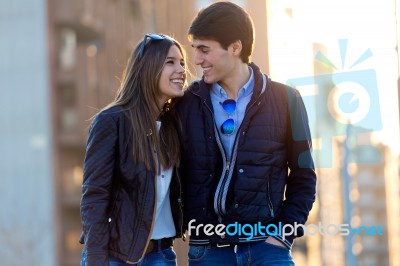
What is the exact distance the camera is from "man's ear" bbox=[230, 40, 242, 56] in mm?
5410

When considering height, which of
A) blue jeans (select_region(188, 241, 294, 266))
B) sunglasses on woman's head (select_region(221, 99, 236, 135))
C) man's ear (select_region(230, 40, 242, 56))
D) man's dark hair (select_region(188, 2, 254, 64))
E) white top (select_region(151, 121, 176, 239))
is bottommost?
blue jeans (select_region(188, 241, 294, 266))

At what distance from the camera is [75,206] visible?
110 ft

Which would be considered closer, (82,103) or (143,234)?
(143,234)

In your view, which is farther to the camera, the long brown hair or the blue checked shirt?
the blue checked shirt

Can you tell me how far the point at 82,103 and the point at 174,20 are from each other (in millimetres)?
8027

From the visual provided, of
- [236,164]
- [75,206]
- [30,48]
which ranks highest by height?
[30,48]

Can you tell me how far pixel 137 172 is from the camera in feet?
16.6

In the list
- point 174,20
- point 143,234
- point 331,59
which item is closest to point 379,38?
point 331,59

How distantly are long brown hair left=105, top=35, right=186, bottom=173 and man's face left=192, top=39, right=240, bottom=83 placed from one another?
10 centimetres

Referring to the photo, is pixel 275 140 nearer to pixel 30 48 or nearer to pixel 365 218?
pixel 30 48

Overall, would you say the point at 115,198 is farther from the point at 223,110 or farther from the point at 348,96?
the point at 348,96

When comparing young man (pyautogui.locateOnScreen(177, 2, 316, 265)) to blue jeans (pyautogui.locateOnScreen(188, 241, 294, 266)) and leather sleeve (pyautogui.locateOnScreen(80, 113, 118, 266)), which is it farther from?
leather sleeve (pyautogui.locateOnScreen(80, 113, 118, 266))

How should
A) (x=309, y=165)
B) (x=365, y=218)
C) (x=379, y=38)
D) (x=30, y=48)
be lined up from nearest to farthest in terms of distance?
(x=309, y=165), (x=379, y=38), (x=30, y=48), (x=365, y=218)

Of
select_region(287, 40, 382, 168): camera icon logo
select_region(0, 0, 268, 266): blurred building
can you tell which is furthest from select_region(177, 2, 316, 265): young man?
select_region(0, 0, 268, 266): blurred building
